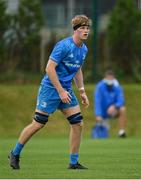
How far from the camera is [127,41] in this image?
30078mm

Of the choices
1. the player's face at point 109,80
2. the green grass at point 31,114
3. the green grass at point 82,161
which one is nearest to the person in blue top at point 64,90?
the green grass at point 82,161

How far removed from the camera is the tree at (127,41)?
98.0 ft

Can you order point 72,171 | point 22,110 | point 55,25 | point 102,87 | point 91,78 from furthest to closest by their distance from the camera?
point 55,25 < point 91,78 < point 22,110 < point 102,87 < point 72,171

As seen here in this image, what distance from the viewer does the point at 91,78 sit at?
92.9ft

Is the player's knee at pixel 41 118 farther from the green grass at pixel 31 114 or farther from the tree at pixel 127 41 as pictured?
the tree at pixel 127 41

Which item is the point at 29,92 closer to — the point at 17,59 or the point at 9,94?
the point at 9,94

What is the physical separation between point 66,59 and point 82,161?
2.21 metres

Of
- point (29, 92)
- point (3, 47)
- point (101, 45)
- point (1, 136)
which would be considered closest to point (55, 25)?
point (101, 45)

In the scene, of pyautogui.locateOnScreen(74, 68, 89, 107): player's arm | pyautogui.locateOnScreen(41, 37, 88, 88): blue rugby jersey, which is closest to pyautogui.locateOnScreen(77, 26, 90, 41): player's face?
pyautogui.locateOnScreen(41, 37, 88, 88): blue rugby jersey

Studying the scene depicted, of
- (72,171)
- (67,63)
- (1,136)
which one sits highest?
(67,63)

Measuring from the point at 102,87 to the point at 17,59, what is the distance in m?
6.90

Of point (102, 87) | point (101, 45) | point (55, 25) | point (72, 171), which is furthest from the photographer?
point (55, 25)

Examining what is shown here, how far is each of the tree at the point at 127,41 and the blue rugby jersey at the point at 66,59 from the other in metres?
18.0

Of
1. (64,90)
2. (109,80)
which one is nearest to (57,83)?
(64,90)
